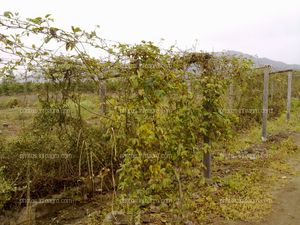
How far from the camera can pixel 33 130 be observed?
5270mm

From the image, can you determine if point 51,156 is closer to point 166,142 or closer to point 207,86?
point 166,142

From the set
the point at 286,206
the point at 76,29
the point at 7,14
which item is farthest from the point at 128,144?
the point at 286,206

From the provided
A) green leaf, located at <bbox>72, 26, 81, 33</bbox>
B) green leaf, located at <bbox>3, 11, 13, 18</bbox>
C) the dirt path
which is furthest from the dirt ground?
green leaf, located at <bbox>3, 11, 13, 18</bbox>

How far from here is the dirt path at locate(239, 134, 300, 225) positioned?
4.23m

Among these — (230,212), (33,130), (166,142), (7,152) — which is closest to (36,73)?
(33,130)

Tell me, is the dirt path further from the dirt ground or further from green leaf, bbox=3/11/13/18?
green leaf, bbox=3/11/13/18

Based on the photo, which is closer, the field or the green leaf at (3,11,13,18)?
the green leaf at (3,11,13,18)

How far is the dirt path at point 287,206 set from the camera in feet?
13.9

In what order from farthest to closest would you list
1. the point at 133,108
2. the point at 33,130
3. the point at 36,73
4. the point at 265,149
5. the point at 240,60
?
the point at 265,149
the point at 240,60
the point at 33,130
the point at 36,73
the point at 133,108

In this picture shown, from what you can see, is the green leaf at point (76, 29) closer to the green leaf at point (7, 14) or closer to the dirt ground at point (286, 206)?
the green leaf at point (7, 14)

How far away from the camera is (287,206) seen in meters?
4.70

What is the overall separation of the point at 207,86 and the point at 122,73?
190 centimetres

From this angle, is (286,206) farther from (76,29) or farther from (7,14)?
(7,14)

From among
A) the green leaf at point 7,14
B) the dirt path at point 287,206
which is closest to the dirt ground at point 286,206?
the dirt path at point 287,206
